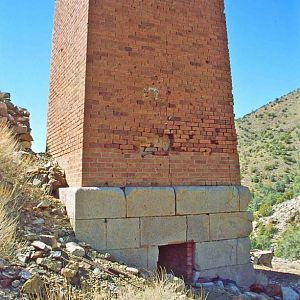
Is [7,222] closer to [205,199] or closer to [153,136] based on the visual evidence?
[153,136]

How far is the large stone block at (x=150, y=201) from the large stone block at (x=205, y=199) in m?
0.15

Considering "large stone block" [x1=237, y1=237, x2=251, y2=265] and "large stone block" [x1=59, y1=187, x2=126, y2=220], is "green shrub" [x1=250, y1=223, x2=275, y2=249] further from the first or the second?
"large stone block" [x1=59, y1=187, x2=126, y2=220]

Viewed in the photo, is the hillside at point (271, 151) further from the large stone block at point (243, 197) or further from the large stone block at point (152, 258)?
the large stone block at point (152, 258)

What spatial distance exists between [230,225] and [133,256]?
190 cm

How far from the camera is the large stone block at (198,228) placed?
238 inches

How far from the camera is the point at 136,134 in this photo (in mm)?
5969

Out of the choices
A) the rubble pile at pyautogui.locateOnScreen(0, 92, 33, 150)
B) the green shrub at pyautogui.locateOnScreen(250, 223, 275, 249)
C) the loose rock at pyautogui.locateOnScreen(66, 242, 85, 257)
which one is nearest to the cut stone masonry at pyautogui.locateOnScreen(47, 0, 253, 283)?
the loose rock at pyautogui.locateOnScreen(66, 242, 85, 257)

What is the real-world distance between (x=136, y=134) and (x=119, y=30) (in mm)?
1724

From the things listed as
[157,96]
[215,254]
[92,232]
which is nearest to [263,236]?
[215,254]

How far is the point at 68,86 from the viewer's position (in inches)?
262

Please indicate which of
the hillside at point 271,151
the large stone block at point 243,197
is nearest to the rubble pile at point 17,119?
the large stone block at point 243,197


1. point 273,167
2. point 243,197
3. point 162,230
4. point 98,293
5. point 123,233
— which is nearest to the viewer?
point 98,293

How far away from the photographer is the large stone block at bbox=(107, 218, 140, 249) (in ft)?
17.8

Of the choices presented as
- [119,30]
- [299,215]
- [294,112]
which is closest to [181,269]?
[119,30]
